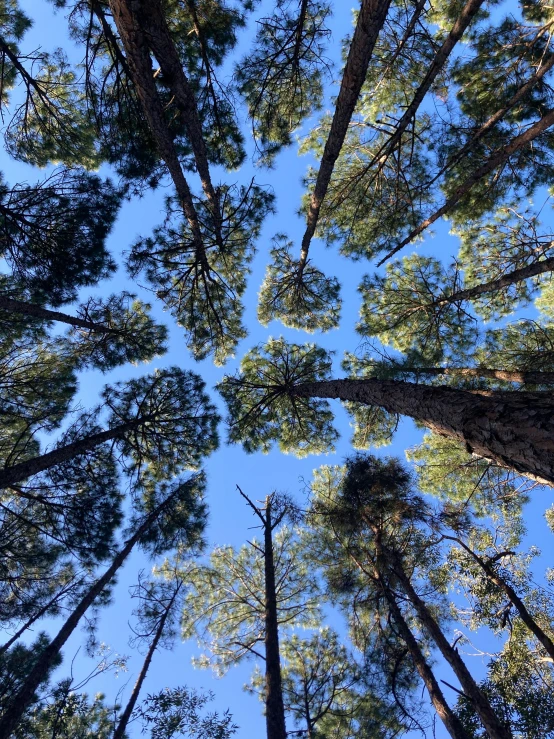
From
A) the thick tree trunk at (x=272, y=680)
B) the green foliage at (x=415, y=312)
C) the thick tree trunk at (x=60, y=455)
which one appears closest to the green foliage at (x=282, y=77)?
the green foliage at (x=415, y=312)

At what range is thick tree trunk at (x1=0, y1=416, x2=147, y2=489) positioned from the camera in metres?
6.10

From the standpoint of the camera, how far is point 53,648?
659cm

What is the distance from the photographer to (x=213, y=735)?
775 cm

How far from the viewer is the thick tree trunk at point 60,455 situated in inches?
240

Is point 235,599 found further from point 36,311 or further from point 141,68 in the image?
point 141,68

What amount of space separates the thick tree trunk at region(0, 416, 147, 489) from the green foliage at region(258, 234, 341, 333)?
4557 millimetres

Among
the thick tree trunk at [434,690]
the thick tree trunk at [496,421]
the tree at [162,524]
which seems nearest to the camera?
the thick tree trunk at [496,421]

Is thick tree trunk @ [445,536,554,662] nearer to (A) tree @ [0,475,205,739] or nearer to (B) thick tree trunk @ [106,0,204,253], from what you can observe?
(A) tree @ [0,475,205,739]

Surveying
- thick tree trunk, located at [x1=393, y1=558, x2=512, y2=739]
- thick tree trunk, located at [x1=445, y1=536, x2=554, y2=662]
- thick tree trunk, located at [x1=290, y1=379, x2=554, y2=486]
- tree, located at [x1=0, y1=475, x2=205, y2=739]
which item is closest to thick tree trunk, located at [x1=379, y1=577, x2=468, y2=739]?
thick tree trunk, located at [x1=393, y1=558, x2=512, y2=739]

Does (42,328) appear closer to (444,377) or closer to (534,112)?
(444,377)

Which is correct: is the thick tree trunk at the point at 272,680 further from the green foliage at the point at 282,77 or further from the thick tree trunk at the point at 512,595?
the green foliage at the point at 282,77

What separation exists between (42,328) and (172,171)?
15.1 feet

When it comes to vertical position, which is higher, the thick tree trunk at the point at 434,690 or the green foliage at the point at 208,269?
the green foliage at the point at 208,269

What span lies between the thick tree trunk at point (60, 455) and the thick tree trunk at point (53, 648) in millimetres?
2109
